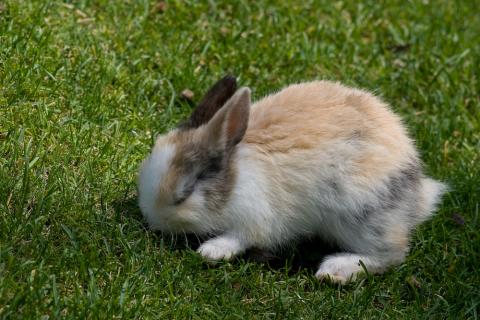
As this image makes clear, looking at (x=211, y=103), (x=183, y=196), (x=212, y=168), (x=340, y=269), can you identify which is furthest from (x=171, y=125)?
(x=340, y=269)

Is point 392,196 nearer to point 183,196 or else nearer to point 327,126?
point 327,126

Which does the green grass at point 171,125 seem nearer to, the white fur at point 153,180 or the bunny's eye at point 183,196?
the white fur at point 153,180

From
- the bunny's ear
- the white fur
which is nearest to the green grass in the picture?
the white fur

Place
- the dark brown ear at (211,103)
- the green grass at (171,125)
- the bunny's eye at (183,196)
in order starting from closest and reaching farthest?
the green grass at (171,125)
the bunny's eye at (183,196)
the dark brown ear at (211,103)

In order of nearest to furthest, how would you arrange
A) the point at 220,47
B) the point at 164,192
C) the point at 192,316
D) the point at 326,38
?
the point at 192,316 → the point at 164,192 → the point at 220,47 → the point at 326,38

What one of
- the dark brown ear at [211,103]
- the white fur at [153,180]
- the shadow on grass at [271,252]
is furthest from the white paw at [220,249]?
the dark brown ear at [211,103]

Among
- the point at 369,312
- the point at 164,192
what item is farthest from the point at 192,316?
the point at 369,312

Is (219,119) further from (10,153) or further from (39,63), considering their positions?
Answer: (39,63)

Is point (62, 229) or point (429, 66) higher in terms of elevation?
point (62, 229)

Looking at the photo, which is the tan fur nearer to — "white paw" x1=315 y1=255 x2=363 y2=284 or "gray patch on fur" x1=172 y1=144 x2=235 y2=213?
"gray patch on fur" x1=172 y1=144 x2=235 y2=213
